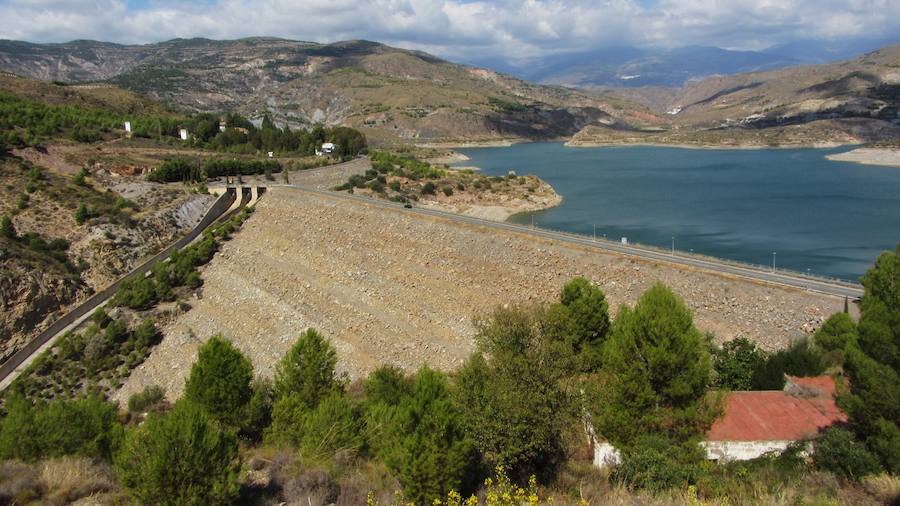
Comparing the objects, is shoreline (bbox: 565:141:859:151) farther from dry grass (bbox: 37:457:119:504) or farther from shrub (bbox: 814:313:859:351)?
dry grass (bbox: 37:457:119:504)

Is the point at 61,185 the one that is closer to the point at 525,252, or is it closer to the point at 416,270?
the point at 416,270

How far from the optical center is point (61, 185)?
35062 millimetres

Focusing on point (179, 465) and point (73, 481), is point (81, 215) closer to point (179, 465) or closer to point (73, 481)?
point (73, 481)

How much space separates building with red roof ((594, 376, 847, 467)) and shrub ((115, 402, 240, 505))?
7.08 metres

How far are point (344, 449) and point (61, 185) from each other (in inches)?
1281

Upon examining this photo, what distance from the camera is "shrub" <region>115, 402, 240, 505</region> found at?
7336mm

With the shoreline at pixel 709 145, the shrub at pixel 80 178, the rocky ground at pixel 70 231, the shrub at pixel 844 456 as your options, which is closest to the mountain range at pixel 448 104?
the shoreline at pixel 709 145

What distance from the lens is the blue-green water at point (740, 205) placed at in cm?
3922

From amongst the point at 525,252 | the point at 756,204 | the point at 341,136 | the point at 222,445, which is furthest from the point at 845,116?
the point at 222,445

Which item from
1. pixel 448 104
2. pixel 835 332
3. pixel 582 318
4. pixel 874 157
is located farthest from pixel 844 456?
pixel 448 104

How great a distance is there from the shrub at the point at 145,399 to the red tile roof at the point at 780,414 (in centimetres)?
1710

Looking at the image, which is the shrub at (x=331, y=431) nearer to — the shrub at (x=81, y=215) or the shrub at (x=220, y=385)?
the shrub at (x=220, y=385)

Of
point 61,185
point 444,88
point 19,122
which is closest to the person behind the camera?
point 61,185

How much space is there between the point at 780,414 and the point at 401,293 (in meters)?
16.3
